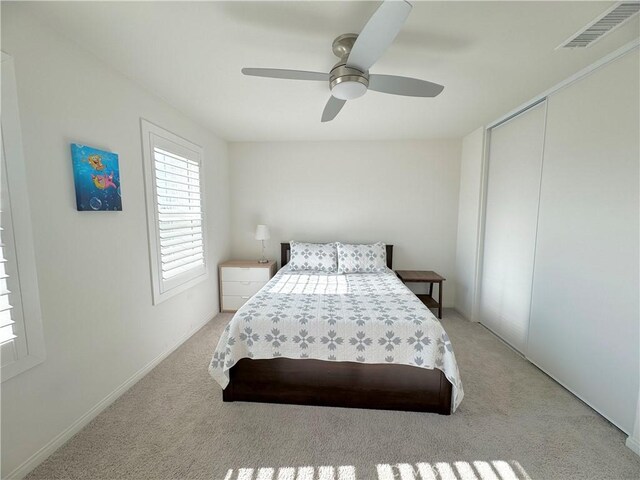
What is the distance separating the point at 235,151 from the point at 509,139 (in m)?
3.41

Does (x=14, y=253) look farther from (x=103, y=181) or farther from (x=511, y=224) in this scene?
(x=511, y=224)

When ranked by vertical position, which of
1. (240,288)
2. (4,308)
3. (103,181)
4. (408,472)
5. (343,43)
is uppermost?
(343,43)

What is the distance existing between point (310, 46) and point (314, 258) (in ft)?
7.60

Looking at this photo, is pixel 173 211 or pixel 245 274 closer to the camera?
pixel 173 211

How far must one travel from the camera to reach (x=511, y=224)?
2758 mm

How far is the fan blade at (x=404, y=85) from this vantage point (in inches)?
64.4

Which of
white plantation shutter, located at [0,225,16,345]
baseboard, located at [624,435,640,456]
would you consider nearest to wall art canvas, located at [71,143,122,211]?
white plantation shutter, located at [0,225,16,345]

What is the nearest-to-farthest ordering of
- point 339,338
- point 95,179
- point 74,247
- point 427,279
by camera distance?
point 74,247 < point 95,179 < point 339,338 < point 427,279

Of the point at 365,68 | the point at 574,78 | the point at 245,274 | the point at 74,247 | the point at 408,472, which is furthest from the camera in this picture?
the point at 245,274

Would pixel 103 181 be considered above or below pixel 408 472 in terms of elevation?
above

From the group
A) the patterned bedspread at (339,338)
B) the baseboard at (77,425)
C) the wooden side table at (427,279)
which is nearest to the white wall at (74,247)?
the baseboard at (77,425)

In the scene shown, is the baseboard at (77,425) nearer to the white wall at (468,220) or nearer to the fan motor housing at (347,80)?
the fan motor housing at (347,80)

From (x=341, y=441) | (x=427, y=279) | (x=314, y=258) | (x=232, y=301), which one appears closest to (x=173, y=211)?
(x=232, y=301)

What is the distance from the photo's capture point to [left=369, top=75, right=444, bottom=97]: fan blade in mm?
1636
